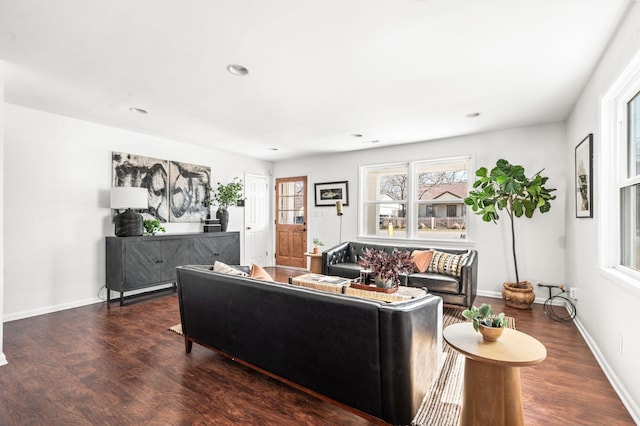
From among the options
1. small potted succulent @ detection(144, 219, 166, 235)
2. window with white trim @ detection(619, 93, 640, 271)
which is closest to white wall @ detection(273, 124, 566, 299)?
window with white trim @ detection(619, 93, 640, 271)

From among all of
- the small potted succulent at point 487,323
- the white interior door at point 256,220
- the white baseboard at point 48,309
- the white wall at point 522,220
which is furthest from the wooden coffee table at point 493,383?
the white interior door at point 256,220

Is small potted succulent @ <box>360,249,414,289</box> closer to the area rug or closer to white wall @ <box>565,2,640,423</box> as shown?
the area rug

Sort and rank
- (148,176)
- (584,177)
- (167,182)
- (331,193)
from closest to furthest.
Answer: (584,177) < (148,176) < (167,182) < (331,193)

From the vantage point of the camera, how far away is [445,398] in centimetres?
200

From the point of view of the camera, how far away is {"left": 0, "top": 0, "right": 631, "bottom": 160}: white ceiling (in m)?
1.92

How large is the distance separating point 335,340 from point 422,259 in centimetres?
Result: 271

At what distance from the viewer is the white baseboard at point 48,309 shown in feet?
11.6

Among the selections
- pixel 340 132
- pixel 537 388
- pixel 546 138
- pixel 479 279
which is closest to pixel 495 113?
pixel 546 138

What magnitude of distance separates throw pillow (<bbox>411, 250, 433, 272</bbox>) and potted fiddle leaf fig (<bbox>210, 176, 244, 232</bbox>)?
3315 millimetres

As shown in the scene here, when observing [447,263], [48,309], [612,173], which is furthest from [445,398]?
[48,309]

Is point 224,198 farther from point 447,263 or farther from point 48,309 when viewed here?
point 447,263

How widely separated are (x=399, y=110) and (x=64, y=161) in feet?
13.9

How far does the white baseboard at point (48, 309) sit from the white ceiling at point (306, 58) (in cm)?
240

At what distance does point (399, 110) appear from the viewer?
3668 millimetres
